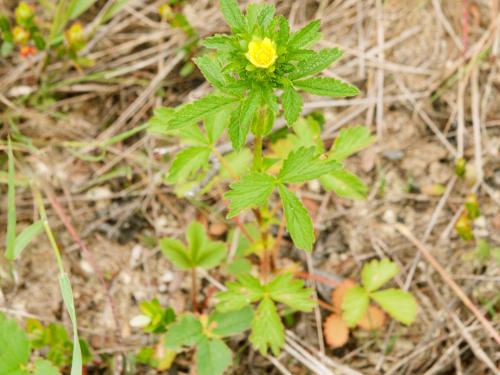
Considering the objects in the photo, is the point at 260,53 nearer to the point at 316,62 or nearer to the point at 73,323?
the point at 316,62

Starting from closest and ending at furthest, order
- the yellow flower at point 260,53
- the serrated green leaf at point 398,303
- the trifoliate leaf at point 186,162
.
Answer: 1. the yellow flower at point 260,53
2. the trifoliate leaf at point 186,162
3. the serrated green leaf at point 398,303

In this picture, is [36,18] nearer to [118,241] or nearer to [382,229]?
[118,241]

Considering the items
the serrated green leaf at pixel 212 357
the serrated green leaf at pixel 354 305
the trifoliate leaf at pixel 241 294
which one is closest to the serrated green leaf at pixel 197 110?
the trifoliate leaf at pixel 241 294

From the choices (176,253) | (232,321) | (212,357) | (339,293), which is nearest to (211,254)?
(176,253)

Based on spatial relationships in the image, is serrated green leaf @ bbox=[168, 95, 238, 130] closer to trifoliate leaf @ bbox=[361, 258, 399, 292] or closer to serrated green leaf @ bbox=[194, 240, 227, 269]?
serrated green leaf @ bbox=[194, 240, 227, 269]

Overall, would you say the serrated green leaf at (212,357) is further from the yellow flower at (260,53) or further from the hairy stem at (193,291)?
the yellow flower at (260,53)

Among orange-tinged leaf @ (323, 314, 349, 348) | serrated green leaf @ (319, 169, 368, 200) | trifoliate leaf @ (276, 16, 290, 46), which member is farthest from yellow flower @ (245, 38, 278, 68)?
orange-tinged leaf @ (323, 314, 349, 348)

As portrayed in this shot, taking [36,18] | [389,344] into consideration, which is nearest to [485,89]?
[389,344]
